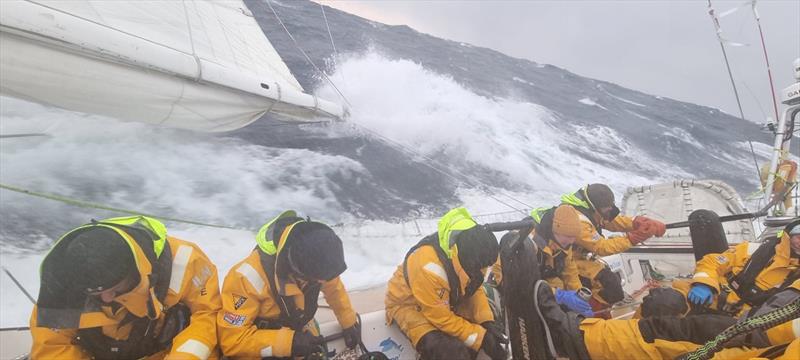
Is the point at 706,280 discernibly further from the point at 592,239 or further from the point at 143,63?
the point at 143,63

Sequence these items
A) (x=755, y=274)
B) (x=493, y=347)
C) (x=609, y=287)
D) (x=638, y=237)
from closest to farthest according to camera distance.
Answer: (x=493, y=347) < (x=755, y=274) < (x=609, y=287) < (x=638, y=237)

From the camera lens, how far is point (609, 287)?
13.0ft

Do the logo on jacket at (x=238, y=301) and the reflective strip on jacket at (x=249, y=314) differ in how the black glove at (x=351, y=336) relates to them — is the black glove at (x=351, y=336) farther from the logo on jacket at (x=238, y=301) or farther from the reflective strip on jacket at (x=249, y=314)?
the logo on jacket at (x=238, y=301)

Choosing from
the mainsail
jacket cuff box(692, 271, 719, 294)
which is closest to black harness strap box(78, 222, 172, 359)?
the mainsail

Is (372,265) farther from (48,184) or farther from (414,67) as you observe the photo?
(414,67)

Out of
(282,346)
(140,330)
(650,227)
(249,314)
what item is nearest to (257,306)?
(249,314)

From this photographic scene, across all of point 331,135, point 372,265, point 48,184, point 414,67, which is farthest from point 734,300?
point 414,67

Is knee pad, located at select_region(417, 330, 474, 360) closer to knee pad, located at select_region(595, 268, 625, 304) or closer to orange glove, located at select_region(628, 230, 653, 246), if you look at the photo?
knee pad, located at select_region(595, 268, 625, 304)

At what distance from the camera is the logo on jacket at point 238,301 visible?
220 cm

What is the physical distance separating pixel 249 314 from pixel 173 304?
14.7 inches

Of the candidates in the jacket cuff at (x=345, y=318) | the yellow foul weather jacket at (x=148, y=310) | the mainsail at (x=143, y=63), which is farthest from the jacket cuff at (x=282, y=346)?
the mainsail at (x=143, y=63)

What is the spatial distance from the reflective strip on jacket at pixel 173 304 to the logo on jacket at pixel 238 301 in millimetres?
127

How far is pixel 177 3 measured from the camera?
438cm

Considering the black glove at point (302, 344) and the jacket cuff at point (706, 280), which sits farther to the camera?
the jacket cuff at point (706, 280)
